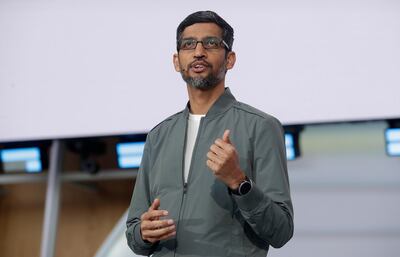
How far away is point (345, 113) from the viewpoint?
3973 mm

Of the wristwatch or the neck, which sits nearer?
the wristwatch

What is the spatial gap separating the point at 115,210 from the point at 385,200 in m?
2.78

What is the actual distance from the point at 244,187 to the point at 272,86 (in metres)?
2.94

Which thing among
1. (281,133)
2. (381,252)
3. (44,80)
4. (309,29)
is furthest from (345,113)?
(281,133)

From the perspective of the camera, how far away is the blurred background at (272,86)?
12.9 ft

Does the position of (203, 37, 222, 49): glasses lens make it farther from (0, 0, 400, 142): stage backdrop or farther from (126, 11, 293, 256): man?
(0, 0, 400, 142): stage backdrop

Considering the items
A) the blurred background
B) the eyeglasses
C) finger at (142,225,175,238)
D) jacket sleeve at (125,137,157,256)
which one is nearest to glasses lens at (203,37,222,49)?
the eyeglasses

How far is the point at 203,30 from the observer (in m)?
1.25

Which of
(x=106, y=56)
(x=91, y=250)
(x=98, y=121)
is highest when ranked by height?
(x=106, y=56)

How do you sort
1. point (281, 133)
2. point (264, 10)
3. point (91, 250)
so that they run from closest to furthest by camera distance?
1. point (281, 133)
2. point (264, 10)
3. point (91, 250)

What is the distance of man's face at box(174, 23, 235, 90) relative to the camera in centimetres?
123

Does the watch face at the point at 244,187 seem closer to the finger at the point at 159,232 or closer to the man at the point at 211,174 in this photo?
the man at the point at 211,174

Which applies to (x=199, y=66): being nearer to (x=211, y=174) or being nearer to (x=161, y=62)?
(x=211, y=174)

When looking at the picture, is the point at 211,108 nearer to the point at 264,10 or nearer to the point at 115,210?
the point at 264,10
